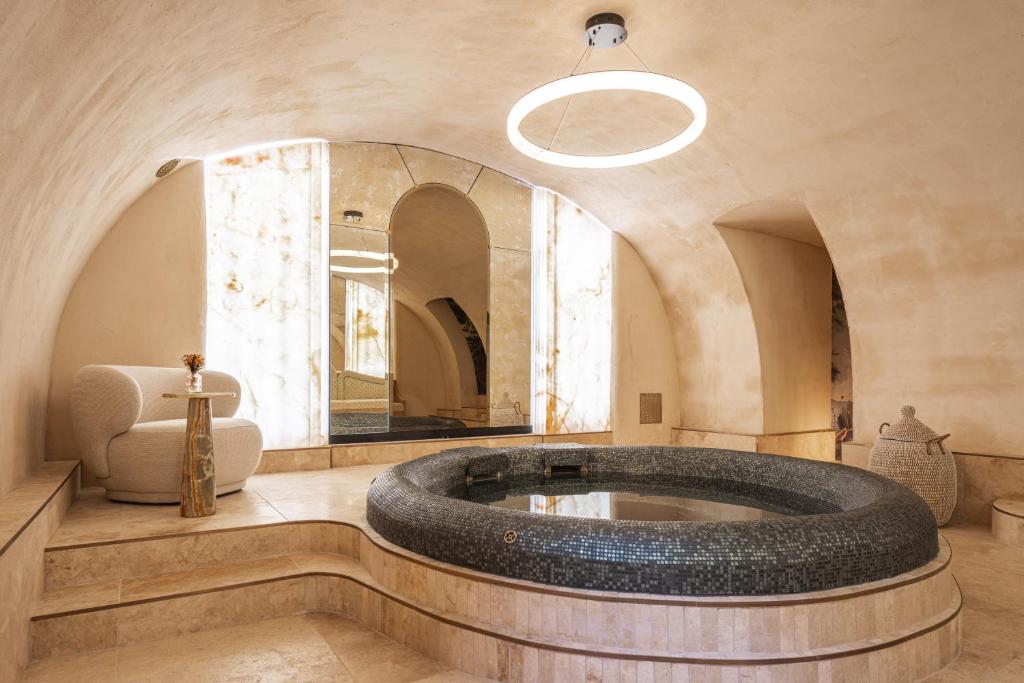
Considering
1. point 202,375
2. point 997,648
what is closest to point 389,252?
point 202,375

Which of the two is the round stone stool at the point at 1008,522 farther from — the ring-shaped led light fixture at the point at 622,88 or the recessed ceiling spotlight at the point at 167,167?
the recessed ceiling spotlight at the point at 167,167

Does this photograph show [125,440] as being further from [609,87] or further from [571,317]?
[571,317]

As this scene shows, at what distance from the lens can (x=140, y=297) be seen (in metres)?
5.14

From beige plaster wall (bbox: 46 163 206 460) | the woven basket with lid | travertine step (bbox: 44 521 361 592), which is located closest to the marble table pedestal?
travertine step (bbox: 44 521 361 592)

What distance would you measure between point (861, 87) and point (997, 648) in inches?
128

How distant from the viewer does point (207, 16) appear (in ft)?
9.64

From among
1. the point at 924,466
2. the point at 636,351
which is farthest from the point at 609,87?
the point at 636,351

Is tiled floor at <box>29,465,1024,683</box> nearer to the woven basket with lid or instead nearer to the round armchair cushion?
the round armchair cushion

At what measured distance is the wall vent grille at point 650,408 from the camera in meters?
7.76

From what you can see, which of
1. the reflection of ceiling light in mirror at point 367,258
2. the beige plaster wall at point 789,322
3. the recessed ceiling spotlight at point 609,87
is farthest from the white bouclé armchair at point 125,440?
the beige plaster wall at point 789,322

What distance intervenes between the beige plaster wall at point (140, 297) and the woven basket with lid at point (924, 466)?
5360 millimetres

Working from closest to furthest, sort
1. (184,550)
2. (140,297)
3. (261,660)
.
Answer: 1. (261,660)
2. (184,550)
3. (140,297)

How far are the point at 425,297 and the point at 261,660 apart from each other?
4624mm

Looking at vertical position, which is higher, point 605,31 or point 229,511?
point 605,31
